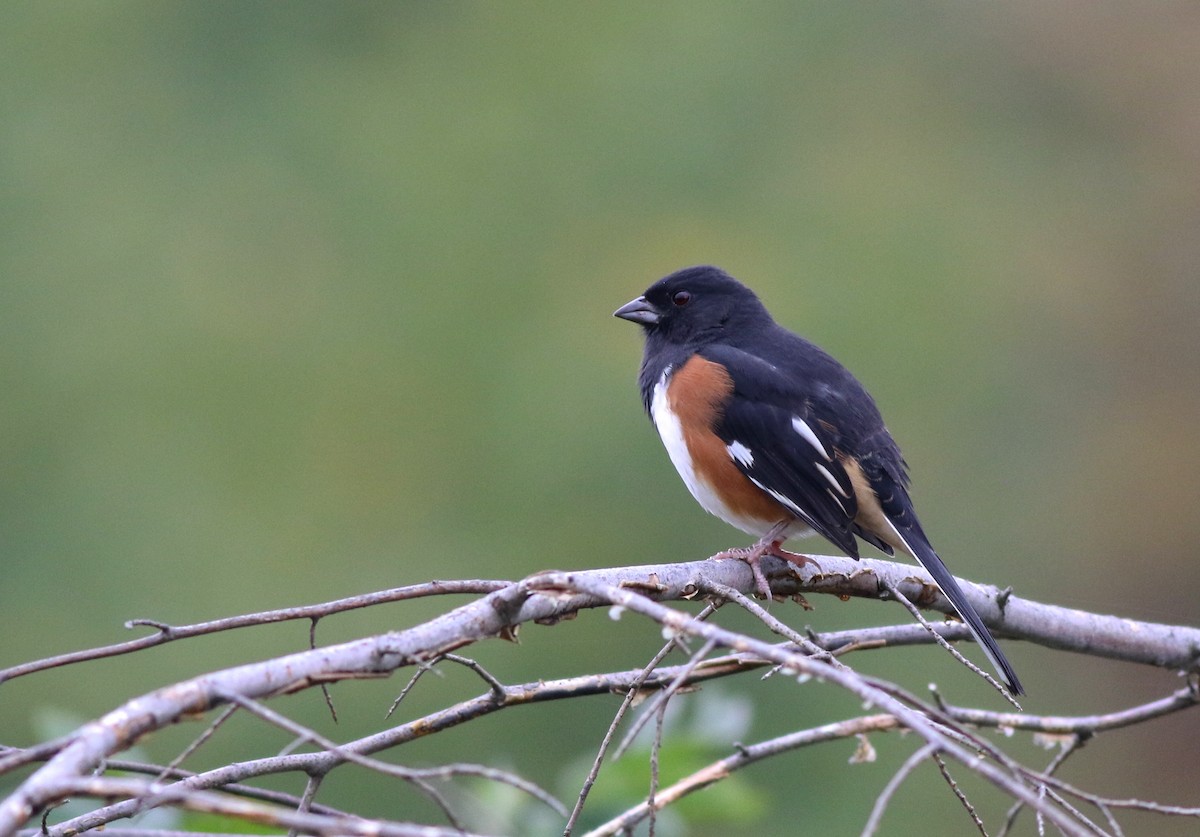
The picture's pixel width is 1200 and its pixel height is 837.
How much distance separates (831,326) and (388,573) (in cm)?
364

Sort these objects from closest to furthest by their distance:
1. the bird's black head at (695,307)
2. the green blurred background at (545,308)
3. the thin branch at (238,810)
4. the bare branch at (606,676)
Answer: the thin branch at (238,810)
the bare branch at (606,676)
the bird's black head at (695,307)
the green blurred background at (545,308)

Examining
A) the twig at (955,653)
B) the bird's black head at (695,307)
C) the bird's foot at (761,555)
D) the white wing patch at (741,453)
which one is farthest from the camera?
the bird's black head at (695,307)

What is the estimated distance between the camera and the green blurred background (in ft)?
25.9

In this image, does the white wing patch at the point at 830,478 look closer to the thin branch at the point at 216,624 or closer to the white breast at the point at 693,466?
the white breast at the point at 693,466

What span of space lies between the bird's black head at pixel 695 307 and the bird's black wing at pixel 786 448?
1.26 feet

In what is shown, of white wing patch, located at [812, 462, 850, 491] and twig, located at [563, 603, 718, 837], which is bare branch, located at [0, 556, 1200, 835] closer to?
twig, located at [563, 603, 718, 837]

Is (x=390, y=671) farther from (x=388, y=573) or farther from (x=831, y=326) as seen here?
(x=831, y=326)

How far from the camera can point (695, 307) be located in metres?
3.97

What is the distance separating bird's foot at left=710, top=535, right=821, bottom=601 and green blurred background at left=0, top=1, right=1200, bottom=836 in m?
3.46

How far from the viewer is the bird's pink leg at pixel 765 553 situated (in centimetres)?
294

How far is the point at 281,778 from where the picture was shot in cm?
682

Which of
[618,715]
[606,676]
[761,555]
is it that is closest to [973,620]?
[761,555]

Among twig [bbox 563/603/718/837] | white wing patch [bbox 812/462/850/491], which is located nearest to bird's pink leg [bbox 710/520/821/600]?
white wing patch [bbox 812/462/850/491]

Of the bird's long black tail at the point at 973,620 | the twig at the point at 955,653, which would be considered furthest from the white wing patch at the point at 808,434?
the twig at the point at 955,653
